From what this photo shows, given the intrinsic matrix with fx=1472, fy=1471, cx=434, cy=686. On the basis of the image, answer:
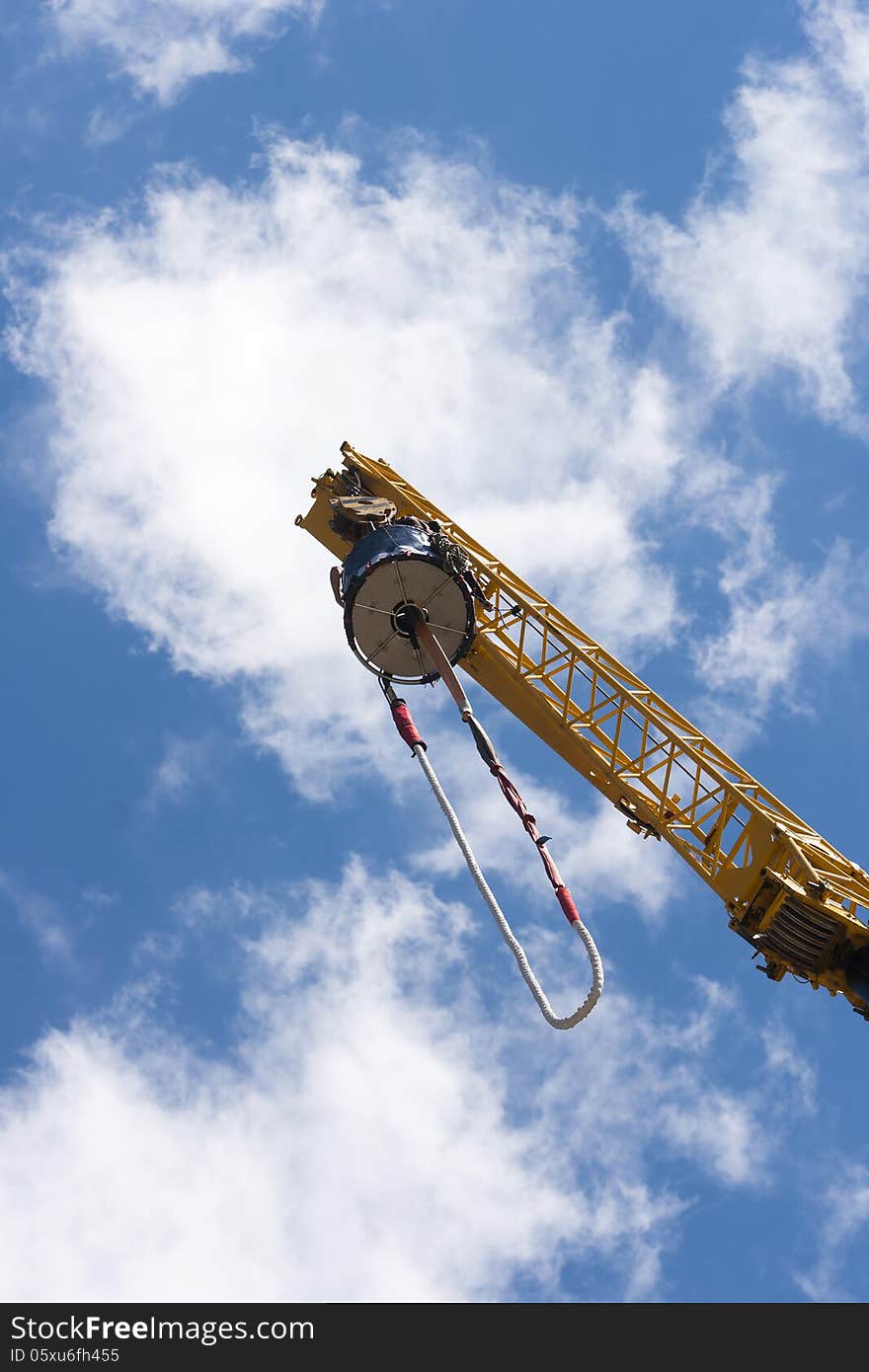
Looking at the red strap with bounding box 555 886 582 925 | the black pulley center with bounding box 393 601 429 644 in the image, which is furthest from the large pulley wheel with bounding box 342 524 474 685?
the red strap with bounding box 555 886 582 925

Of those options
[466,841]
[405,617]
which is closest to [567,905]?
[466,841]

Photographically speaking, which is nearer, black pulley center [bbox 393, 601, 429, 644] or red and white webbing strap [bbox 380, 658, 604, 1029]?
red and white webbing strap [bbox 380, 658, 604, 1029]

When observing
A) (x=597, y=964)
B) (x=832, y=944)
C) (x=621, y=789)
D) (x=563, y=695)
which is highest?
(x=563, y=695)

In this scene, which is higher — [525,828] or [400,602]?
[400,602]

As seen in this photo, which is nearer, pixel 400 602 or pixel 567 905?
pixel 567 905

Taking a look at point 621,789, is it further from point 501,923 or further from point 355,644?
point 501,923

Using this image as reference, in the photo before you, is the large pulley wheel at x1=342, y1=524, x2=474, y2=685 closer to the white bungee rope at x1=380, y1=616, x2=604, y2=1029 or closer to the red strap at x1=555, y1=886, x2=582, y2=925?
the white bungee rope at x1=380, y1=616, x2=604, y2=1029

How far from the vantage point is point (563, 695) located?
96.6ft

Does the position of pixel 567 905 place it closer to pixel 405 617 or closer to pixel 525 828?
pixel 525 828

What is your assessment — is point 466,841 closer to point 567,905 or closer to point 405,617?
point 567,905
